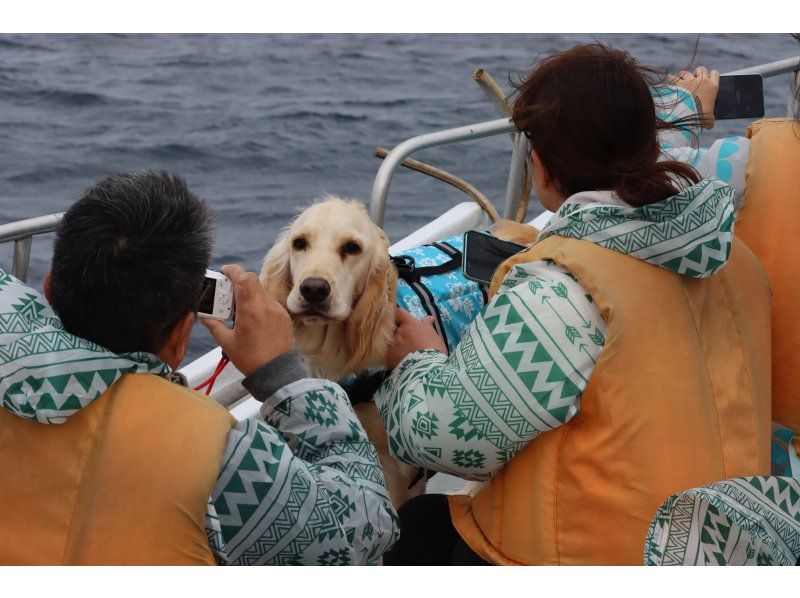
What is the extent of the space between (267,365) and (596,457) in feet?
1.95

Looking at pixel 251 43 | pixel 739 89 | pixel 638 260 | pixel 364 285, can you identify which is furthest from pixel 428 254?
pixel 251 43

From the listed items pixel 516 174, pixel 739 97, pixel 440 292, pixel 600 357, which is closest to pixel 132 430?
pixel 600 357

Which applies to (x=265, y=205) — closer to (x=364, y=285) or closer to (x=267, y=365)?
(x=364, y=285)

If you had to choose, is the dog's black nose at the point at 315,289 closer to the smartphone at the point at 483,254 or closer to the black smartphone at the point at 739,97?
the smartphone at the point at 483,254

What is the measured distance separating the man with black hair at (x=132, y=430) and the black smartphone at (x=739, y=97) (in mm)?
1909

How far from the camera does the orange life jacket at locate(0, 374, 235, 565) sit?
1.42 m

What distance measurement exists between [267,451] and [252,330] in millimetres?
327

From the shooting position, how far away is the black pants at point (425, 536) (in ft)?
6.82

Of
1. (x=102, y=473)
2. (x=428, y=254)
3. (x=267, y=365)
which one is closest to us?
(x=102, y=473)

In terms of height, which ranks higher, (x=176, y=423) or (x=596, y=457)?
(x=176, y=423)

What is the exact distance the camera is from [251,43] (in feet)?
44.2

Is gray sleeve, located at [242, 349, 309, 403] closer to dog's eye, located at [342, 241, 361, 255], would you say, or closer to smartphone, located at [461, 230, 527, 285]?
smartphone, located at [461, 230, 527, 285]

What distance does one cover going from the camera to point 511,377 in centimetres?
168

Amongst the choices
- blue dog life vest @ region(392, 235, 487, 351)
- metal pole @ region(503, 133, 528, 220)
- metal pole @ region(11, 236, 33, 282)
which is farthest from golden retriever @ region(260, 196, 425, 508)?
metal pole @ region(503, 133, 528, 220)
